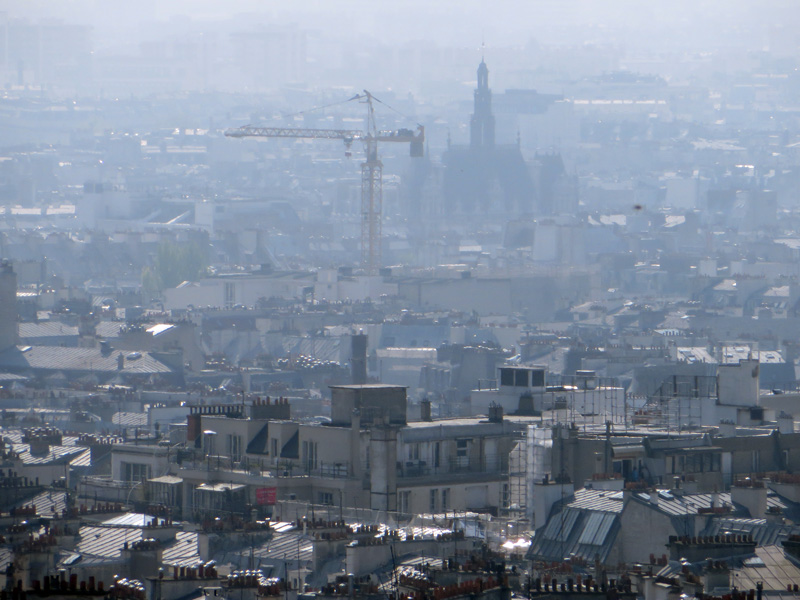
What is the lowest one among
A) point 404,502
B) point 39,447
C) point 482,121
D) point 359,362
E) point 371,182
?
point 371,182

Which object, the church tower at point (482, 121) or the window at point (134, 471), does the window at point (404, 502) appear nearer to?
the window at point (134, 471)

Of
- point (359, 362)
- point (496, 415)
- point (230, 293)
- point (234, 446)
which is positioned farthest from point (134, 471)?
point (230, 293)

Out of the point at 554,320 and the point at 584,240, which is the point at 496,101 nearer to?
the point at 584,240

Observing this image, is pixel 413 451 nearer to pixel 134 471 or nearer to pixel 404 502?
pixel 404 502

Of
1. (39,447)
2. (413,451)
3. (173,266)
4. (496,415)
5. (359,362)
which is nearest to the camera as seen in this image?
(413,451)

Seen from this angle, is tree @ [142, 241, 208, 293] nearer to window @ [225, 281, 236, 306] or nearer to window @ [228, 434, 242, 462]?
window @ [225, 281, 236, 306]

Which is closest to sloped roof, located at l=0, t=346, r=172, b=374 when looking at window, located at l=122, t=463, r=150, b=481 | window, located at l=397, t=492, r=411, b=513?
window, located at l=122, t=463, r=150, b=481
